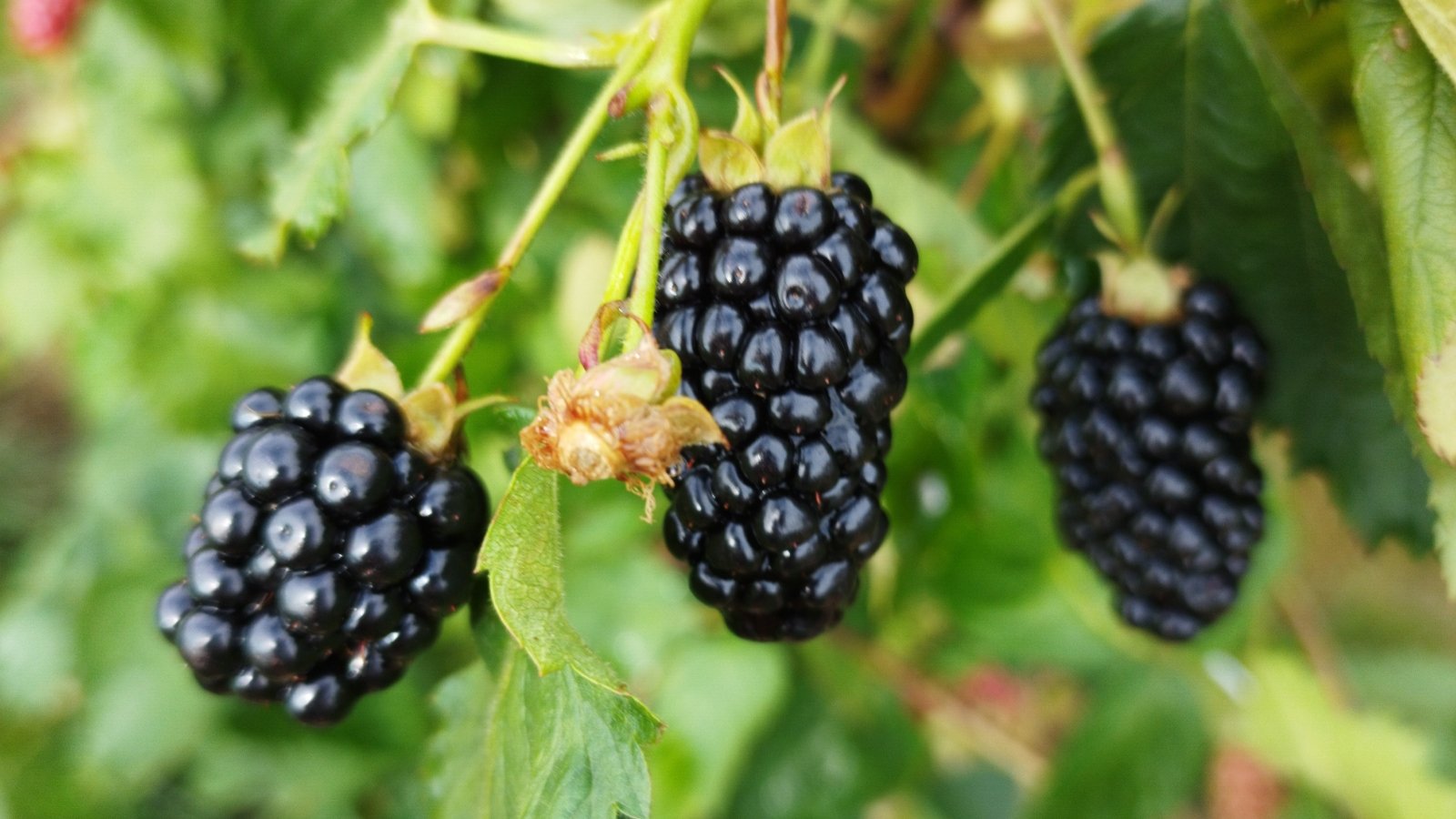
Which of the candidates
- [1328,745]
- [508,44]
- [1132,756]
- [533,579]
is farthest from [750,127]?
[1328,745]

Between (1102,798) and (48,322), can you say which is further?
(48,322)

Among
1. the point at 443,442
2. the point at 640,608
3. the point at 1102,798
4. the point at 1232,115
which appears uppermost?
the point at 1232,115

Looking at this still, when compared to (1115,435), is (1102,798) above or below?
below

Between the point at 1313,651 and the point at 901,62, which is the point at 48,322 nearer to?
the point at 901,62

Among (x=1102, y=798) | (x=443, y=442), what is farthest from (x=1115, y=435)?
(x=1102, y=798)

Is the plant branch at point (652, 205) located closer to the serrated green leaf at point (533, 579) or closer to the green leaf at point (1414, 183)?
the serrated green leaf at point (533, 579)

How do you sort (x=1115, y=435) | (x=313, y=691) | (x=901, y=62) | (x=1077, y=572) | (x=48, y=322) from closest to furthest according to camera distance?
(x=313, y=691) → (x=1115, y=435) → (x=901, y=62) → (x=1077, y=572) → (x=48, y=322)

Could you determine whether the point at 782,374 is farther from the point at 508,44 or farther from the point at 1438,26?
the point at 1438,26

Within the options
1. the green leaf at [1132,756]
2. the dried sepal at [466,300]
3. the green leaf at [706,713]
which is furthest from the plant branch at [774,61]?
the green leaf at [1132,756]

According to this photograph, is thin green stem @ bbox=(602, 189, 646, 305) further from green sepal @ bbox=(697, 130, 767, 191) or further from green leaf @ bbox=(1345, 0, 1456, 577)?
green leaf @ bbox=(1345, 0, 1456, 577)

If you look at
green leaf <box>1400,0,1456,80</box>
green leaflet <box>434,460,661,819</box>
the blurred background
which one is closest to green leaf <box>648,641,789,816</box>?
the blurred background
